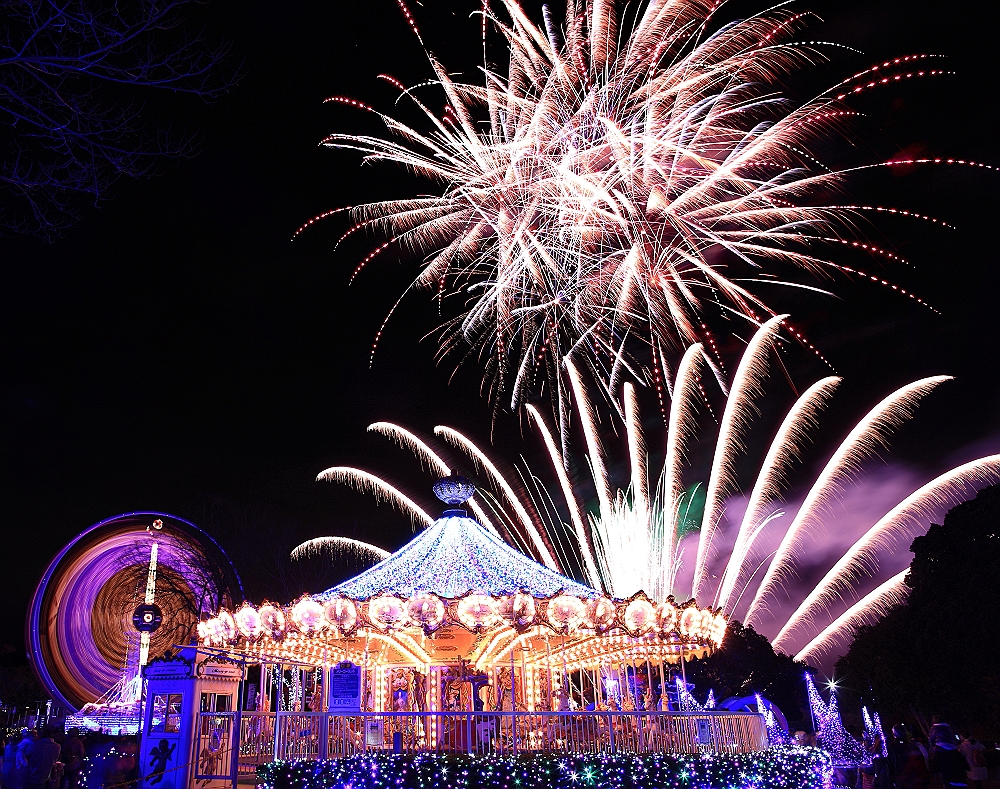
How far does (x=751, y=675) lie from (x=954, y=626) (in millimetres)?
19078

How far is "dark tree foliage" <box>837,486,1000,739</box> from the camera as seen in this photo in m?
29.2

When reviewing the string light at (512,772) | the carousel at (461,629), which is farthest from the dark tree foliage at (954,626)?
the string light at (512,772)

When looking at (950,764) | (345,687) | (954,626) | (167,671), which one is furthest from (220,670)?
(954,626)

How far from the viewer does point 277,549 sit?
101 ft

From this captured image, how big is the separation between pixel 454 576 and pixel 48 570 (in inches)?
846

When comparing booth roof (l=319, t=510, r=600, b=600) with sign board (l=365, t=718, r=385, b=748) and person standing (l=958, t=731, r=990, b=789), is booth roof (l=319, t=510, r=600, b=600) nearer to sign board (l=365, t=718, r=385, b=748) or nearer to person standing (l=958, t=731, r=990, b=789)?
sign board (l=365, t=718, r=385, b=748)

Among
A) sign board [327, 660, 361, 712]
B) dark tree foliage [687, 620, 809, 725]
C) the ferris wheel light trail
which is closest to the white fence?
sign board [327, 660, 361, 712]

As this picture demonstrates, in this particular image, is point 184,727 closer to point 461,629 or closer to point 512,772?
point 461,629

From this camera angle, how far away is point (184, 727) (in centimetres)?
1370

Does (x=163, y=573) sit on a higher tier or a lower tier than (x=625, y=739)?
higher

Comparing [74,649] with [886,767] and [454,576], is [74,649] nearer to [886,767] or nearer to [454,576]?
[454,576]

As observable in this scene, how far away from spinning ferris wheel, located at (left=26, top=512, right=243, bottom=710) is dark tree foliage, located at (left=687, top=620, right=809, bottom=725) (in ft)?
93.8

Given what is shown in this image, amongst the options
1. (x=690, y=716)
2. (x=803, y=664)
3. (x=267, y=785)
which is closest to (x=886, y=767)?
(x=690, y=716)

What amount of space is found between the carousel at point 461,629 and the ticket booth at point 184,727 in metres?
0.84
